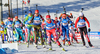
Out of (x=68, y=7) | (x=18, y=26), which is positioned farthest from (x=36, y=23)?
(x=68, y=7)

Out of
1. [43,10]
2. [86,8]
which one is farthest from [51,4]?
[86,8]

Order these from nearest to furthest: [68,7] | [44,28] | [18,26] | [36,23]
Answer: [36,23]
[44,28]
[18,26]
[68,7]

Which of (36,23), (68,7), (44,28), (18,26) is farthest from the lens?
(68,7)

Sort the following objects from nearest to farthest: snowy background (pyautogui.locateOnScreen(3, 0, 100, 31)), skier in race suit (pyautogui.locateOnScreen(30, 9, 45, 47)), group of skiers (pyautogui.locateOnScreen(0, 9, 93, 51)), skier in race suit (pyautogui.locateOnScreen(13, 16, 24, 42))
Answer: group of skiers (pyautogui.locateOnScreen(0, 9, 93, 51)) < skier in race suit (pyautogui.locateOnScreen(30, 9, 45, 47)) < skier in race suit (pyautogui.locateOnScreen(13, 16, 24, 42)) < snowy background (pyautogui.locateOnScreen(3, 0, 100, 31))

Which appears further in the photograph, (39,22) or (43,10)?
(43,10)

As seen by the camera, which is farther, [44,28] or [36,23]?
[44,28]

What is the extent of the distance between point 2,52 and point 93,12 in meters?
77.2

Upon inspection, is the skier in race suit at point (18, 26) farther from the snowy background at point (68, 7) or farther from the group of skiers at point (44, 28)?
the snowy background at point (68, 7)

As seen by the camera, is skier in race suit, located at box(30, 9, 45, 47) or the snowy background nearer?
skier in race suit, located at box(30, 9, 45, 47)

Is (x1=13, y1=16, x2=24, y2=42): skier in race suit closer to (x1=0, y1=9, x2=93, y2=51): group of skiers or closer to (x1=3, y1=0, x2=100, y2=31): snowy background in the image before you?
(x1=0, y1=9, x2=93, y2=51): group of skiers

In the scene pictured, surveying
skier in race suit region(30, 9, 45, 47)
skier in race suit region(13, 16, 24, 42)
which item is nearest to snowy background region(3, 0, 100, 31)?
skier in race suit region(13, 16, 24, 42)

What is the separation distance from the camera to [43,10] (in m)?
92.9

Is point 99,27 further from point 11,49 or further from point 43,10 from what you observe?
point 11,49

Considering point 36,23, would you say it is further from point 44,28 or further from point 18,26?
point 18,26
